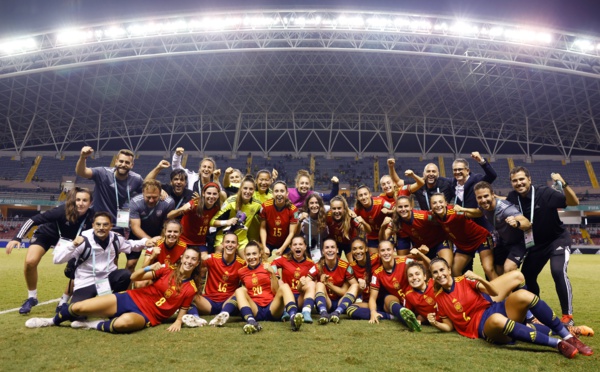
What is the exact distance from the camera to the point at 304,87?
2862 cm

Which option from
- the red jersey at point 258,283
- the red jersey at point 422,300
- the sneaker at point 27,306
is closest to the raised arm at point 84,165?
the sneaker at point 27,306

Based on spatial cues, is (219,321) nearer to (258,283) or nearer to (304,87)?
(258,283)

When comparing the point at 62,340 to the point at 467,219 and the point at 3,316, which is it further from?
the point at 467,219

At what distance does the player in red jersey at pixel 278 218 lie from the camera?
5570 mm

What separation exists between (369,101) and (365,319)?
88.7ft

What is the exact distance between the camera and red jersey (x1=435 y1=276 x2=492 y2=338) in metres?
3.72

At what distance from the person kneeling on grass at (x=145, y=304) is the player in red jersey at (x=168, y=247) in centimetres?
40

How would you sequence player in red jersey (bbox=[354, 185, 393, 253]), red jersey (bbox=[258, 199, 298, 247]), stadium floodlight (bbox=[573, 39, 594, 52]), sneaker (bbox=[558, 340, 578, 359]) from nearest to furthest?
sneaker (bbox=[558, 340, 578, 359])
red jersey (bbox=[258, 199, 298, 247])
player in red jersey (bbox=[354, 185, 393, 253])
stadium floodlight (bbox=[573, 39, 594, 52])

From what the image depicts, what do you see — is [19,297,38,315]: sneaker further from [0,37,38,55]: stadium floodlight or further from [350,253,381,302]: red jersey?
[0,37,38,55]: stadium floodlight

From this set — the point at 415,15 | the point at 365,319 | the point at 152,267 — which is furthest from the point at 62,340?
the point at 415,15

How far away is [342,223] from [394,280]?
125 centimetres

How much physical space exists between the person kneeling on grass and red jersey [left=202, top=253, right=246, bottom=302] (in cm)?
42

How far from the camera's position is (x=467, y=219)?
4910 millimetres

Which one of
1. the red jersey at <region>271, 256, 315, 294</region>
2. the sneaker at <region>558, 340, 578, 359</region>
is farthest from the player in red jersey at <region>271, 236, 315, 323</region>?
the sneaker at <region>558, 340, 578, 359</region>
